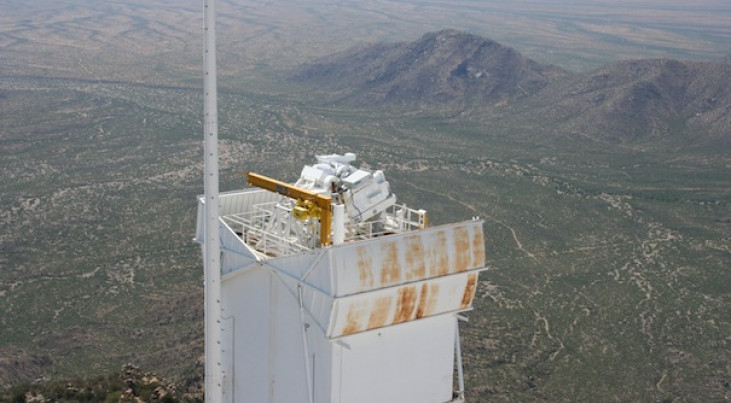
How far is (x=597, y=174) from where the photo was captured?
9625cm

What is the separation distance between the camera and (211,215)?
93.9 ft

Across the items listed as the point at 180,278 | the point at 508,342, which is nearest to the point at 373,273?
the point at 508,342

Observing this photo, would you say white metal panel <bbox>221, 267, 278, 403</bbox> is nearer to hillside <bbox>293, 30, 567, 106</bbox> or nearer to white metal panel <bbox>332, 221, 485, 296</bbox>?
white metal panel <bbox>332, 221, 485, 296</bbox>

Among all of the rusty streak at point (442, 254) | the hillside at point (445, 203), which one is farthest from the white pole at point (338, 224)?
the hillside at point (445, 203)

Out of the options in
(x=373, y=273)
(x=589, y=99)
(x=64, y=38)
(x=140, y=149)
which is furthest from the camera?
(x=64, y=38)

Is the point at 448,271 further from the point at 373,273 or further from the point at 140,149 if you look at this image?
the point at 140,149

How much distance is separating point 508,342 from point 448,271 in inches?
1118

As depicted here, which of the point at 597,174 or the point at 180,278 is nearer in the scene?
the point at 180,278

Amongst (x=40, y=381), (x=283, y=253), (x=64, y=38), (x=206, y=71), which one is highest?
(x=206, y=71)

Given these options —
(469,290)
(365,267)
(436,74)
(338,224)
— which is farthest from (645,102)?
(365,267)

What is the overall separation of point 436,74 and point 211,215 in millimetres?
110591

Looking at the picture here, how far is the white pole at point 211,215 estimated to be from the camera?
1099 inches

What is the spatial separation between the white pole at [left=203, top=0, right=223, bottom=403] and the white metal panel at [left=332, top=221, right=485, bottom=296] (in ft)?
14.0

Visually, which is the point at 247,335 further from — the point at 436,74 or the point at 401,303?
the point at 436,74
